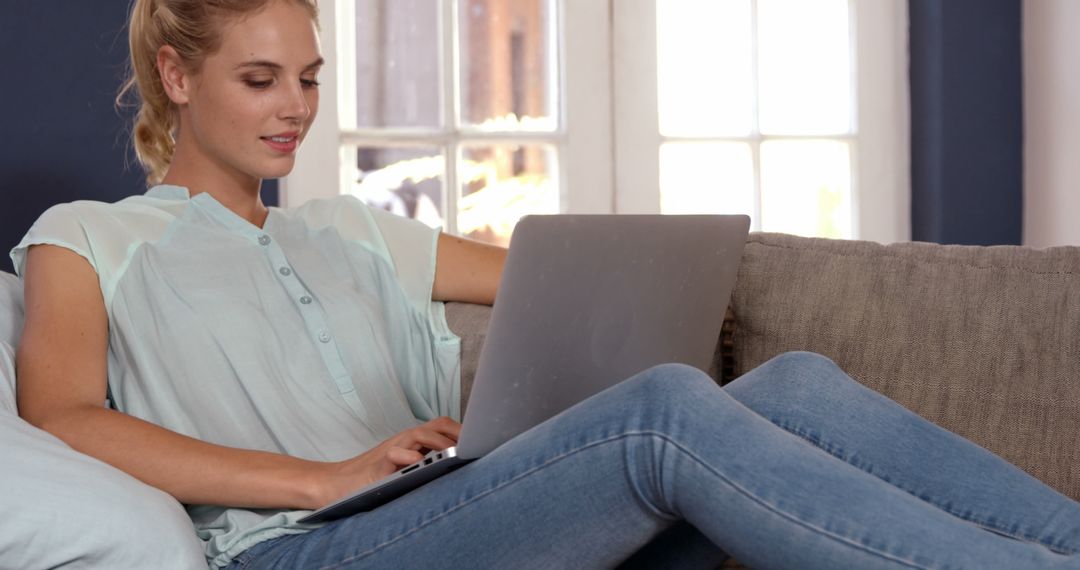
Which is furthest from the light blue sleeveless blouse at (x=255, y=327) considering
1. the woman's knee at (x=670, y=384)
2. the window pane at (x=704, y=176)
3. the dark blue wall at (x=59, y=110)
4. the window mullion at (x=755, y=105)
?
the window mullion at (x=755, y=105)

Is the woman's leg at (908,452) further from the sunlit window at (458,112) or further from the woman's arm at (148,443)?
the sunlit window at (458,112)

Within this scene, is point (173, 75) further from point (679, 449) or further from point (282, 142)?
point (679, 449)

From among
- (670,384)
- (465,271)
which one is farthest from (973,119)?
(670,384)

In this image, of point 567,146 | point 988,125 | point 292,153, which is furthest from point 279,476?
point 988,125

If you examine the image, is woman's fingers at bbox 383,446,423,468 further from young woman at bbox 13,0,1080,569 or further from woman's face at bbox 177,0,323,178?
woman's face at bbox 177,0,323,178

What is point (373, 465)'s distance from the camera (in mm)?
1332

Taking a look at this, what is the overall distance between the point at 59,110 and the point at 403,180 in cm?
84

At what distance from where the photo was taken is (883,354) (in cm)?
186

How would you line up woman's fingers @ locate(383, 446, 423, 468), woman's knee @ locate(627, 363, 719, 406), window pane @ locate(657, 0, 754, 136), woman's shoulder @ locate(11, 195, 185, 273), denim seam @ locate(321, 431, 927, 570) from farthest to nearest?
1. window pane @ locate(657, 0, 754, 136)
2. woman's shoulder @ locate(11, 195, 185, 273)
3. woman's fingers @ locate(383, 446, 423, 468)
4. woman's knee @ locate(627, 363, 719, 406)
5. denim seam @ locate(321, 431, 927, 570)

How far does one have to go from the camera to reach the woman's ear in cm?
173

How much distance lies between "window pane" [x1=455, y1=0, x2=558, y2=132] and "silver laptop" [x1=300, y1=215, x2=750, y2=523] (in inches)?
66.6

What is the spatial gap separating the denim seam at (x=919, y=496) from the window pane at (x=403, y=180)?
1.75 meters

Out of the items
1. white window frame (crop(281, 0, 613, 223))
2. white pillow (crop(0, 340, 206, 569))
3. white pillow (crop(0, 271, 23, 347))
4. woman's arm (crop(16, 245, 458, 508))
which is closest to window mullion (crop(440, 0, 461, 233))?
white window frame (crop(281, 0, 613, 223))

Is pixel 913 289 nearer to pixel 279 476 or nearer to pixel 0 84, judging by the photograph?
pixel 279 476
